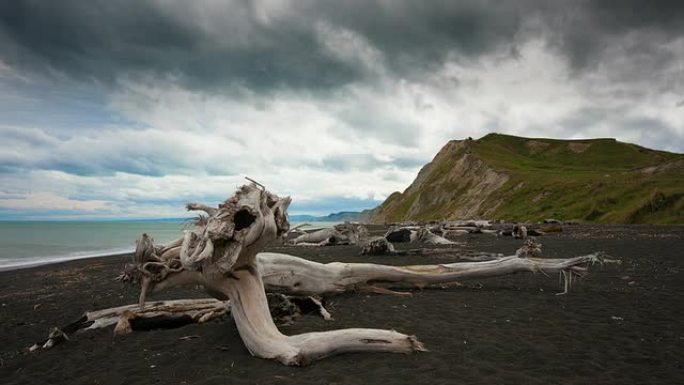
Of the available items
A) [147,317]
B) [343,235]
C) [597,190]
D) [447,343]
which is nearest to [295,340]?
[447,343]

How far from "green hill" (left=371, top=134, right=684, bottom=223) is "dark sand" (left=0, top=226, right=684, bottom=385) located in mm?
42354

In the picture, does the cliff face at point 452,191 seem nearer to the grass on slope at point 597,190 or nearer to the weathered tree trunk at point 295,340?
the grass on slope at point 597,190

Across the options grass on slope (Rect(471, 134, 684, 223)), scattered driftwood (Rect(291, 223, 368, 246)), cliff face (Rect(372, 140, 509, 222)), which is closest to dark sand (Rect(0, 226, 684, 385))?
scattered driftwood (Rect(291, 223, 368, 246))

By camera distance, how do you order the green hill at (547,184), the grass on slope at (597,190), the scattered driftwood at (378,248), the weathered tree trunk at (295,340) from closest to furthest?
the weathered tree trunk at (295,340), the scattered driftwood at (378,248), the grass on slope at (597,190), the green hill at (547,184)

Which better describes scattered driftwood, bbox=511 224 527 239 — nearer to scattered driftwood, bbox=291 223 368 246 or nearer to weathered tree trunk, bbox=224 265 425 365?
scattered driftwood, bbox=291 223 368 246

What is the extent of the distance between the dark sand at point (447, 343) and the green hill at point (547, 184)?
139 feet

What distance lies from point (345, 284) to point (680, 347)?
21.7ft

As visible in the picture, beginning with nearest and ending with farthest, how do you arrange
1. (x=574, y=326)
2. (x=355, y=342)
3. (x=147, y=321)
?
1. (x=355, y=342)
2. (x=574, y=326)
3. (x=147, y=321)

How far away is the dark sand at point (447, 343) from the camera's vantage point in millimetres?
5621

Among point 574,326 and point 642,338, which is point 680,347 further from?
point 574,326

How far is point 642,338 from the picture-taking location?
6.95m

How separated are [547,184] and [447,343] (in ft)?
238

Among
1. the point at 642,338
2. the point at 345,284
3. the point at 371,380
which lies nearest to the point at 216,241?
the point at 371,380

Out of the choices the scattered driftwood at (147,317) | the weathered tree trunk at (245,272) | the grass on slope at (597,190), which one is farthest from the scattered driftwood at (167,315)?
the grass on slope at (597,190)
